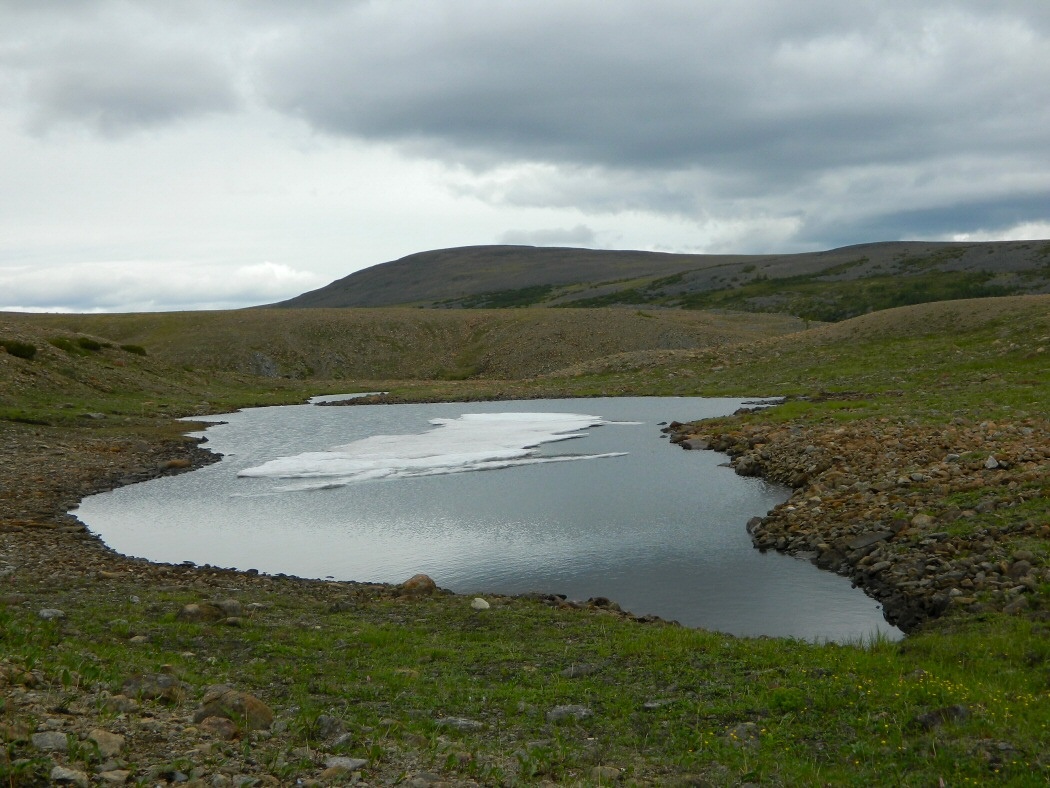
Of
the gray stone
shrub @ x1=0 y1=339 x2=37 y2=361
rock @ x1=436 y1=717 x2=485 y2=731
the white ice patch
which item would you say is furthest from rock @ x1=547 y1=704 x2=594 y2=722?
shrub @ x1=0 y1=339 x2=37 y2=361

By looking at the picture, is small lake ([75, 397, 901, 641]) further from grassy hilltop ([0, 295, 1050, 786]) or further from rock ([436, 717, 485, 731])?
rock ([436, 717, 485, 731])

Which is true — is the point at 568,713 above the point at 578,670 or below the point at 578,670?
above

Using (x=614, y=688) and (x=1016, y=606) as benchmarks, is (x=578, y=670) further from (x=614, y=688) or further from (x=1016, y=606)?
(x=1016, y=606)

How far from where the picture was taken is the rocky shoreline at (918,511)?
1524 cm

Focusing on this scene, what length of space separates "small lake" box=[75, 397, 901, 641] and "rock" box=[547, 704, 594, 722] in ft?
18.7

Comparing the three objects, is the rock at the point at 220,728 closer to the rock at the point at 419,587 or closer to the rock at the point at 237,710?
the rock at the point at 237,710

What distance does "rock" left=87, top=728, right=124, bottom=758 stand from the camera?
776cm

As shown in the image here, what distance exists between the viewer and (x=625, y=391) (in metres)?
68.2

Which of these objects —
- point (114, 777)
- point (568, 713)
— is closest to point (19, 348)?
point (568, 713)

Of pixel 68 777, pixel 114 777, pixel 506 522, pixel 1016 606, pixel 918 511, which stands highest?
pixel 68 777

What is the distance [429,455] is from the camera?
38.6m

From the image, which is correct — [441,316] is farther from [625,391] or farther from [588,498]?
[588,498]

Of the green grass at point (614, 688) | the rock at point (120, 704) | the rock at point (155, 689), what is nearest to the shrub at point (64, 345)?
the green grass at point (614, 688)

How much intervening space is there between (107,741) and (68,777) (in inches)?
33.3
